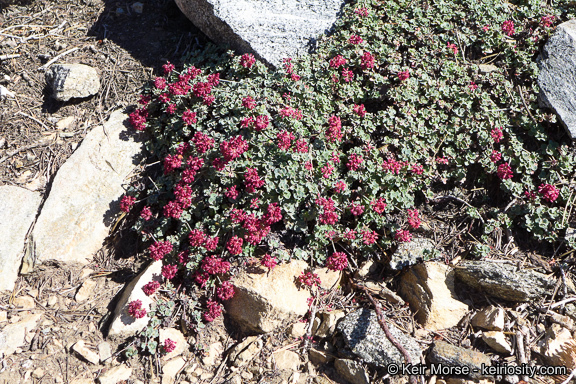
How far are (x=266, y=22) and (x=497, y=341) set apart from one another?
11.8 ft

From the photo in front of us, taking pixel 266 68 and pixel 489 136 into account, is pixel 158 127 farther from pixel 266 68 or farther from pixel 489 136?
pixel 489 136

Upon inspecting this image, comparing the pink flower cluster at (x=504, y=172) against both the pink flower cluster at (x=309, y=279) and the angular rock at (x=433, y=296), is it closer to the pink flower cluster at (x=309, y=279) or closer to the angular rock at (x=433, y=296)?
the angular rock at (x=433, y=296)

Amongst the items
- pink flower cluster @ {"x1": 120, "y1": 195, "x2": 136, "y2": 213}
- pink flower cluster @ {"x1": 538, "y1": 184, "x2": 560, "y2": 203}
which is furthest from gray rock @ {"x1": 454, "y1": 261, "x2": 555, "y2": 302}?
pink flower cluster @ {"x1": 120, "y1": 195, "x2": 136, "y2": 213}

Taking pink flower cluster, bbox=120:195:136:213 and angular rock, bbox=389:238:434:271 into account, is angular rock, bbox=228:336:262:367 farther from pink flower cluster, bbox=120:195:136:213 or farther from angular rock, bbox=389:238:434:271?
pink flower cluster, bbox=120:195:136:213

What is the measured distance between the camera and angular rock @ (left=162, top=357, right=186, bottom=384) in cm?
303

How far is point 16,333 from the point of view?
10.5 feet

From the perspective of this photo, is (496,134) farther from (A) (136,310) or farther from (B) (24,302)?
(B) (24,302)

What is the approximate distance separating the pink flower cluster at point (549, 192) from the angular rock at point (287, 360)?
7.94 feet

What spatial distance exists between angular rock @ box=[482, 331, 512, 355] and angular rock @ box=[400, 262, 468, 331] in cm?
23

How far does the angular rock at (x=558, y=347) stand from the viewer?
112 inches

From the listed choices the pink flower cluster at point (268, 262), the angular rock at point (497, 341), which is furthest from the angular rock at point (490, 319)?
the pink flower cluster at point (268, 262)

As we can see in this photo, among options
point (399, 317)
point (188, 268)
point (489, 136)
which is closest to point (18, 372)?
point (188, 268)

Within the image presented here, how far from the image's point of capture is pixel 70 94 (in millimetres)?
4211

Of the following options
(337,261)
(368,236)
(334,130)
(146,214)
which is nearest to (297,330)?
(337,261)
